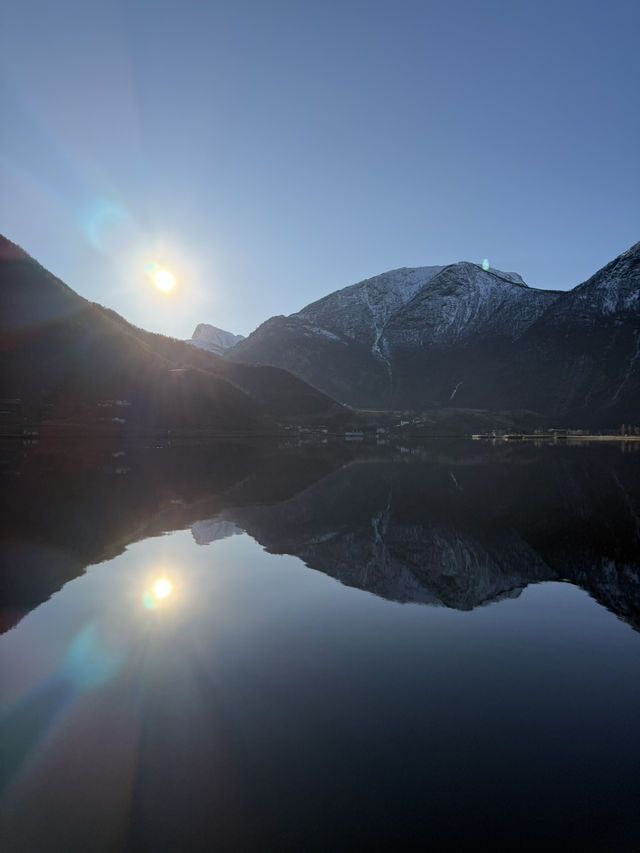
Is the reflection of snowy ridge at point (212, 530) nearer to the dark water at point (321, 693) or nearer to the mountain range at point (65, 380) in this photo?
the dark water at point (321, 693)

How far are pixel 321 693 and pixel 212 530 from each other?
54.8 ft

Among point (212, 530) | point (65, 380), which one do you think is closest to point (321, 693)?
point (212, 530)

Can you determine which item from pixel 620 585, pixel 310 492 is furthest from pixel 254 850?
pixel 310 492

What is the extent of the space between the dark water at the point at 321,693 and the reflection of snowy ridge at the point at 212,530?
79 cm

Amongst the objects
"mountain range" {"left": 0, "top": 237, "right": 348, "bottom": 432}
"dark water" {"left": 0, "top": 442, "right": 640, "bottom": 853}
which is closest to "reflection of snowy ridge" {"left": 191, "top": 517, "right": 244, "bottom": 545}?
"dark water" {"left": 0, "top": 442, "right": 640, "bottom": 853}

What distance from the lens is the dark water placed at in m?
6.05

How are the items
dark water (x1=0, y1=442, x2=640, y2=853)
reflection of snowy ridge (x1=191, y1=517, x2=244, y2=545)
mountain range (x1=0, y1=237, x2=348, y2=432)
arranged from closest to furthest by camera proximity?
dark water (x1=0, y1=442, x2=640, y2=853) < reflection of snowy ridge (x1=191, y1=517, x2=244, y2=545) < mountain range (x1=0, y1=237, x2=348, y2=432)

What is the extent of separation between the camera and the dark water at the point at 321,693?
19.8 ft

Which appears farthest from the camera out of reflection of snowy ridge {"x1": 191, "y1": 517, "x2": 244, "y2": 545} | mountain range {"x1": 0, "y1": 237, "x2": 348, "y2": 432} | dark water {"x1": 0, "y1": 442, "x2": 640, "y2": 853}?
mountain range {"x1": 0, "y1": 237, "x2": 348, "y2": 432}

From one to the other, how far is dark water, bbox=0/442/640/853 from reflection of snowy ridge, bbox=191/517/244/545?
Result: 2.61 feet

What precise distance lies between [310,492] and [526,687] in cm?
3036

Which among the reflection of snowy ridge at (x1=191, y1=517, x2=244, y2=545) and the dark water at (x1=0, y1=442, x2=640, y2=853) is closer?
the dark water at (x1=0, y1=442, x2=640, y2=853)

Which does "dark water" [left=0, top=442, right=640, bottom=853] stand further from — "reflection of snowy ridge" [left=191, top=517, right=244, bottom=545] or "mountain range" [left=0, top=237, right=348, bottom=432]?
"mountain range" [left=0, top=237, right=348, bottom=432]

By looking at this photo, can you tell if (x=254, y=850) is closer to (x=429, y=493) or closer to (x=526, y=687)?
(x=526, y=687)
